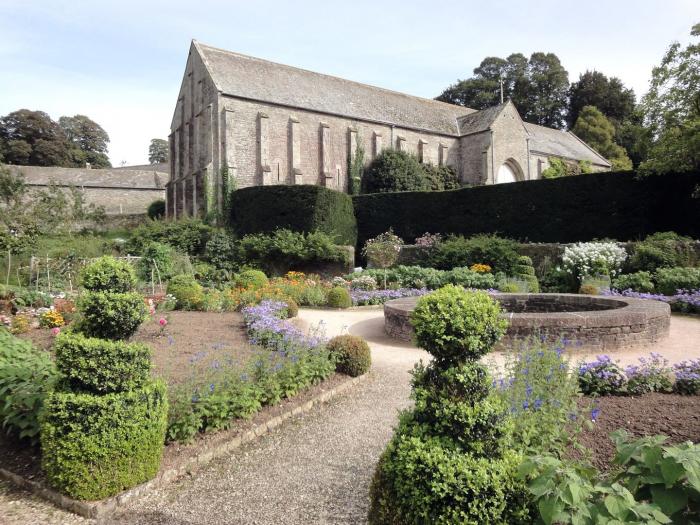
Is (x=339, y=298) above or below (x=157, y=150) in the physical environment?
below

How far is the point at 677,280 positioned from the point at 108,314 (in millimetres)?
12007

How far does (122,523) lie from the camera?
274 cm

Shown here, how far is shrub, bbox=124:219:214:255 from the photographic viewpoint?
18.3 m

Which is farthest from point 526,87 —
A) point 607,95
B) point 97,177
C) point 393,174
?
point 97,177

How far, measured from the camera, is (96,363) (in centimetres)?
294

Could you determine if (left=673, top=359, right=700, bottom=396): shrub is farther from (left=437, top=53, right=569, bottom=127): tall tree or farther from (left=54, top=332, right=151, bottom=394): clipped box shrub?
(left=437, top=53, right=569, bottom=127): tall tree

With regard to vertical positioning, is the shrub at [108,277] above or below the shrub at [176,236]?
below

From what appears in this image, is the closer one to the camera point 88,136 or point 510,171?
point 510,171

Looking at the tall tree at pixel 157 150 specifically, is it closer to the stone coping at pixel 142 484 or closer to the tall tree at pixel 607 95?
the tall tree at pixel 607 95

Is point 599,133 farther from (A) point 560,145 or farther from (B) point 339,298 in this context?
(B) point 339,298

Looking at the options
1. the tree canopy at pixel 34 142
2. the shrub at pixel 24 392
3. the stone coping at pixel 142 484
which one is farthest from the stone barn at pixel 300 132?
the tree canopy at pixel 34 142

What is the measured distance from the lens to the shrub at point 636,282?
11.3m

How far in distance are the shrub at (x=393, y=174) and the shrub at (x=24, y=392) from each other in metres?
23.0

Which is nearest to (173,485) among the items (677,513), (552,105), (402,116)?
(677,513)
